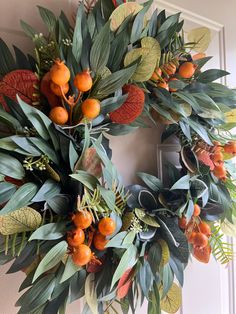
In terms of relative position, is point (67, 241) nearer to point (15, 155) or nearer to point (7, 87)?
point (15, 155)

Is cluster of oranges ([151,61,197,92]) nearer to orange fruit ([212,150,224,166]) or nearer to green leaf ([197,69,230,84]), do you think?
green leaf ([197,69,230,84])

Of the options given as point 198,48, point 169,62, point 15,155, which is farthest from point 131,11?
point 15,155

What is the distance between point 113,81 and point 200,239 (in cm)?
44

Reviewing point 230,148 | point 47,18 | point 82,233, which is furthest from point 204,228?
point 47,18

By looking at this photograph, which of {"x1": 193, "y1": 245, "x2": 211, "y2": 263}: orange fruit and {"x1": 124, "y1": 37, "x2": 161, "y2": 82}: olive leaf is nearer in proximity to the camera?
{"x1": 124, "y1": 37, "x2": 161, "y2": 82}: olive leaf

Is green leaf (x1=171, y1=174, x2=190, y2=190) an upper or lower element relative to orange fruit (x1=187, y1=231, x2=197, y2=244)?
upper

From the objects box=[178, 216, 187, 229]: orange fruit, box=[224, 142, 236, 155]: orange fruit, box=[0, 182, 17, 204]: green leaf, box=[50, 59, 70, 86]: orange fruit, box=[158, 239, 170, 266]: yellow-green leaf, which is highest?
box=[50, 59, 70, 86]: orange fruit

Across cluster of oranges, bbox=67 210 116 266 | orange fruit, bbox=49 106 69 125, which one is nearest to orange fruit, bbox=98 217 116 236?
cluster of oranges, bbox=67 210 116 266

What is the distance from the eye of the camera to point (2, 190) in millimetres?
574

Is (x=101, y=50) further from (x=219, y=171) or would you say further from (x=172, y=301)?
(x=172, y=301)

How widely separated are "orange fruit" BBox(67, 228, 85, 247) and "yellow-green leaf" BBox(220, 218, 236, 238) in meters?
0.47

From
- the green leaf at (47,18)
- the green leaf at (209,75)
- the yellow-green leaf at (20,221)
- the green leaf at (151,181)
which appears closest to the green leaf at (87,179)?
the yellow-green leaf at (20,221)

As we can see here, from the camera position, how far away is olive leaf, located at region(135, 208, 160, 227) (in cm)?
74

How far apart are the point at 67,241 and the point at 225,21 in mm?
916
